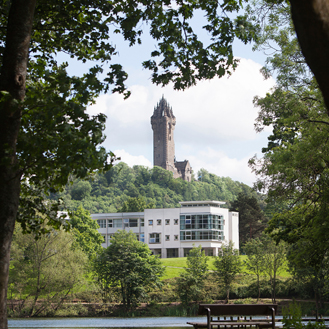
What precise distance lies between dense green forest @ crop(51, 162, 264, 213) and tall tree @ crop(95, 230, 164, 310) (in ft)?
315

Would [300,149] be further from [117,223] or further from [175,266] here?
[117,223]

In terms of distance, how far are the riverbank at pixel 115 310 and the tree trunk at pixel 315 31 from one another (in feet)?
122

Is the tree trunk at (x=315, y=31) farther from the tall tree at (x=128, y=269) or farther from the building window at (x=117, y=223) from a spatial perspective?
the building window at (x=117, y=223)

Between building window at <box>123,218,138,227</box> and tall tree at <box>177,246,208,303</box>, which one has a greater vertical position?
building window at <box>123,218,138,227</box>

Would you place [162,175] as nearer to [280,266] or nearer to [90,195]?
[90,195]

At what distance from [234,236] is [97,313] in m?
50.4

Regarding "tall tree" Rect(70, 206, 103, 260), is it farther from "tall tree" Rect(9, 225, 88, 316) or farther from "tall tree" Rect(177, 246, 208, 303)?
"tall tree" Rect(9, 225, 88, 316)

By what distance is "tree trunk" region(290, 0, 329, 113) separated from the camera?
13.1 ft

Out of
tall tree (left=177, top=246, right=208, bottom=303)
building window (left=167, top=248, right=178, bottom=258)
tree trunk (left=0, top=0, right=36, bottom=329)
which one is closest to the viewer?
tree trunk (left=0, top=0, right=36, bottom=329)

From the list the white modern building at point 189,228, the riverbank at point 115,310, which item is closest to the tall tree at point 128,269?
the riverbank at point 115,310

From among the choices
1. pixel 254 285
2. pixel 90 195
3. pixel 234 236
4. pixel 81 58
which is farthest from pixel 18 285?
pixel 90 195

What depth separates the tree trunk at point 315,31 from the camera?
4.00 meters

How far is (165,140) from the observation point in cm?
17662

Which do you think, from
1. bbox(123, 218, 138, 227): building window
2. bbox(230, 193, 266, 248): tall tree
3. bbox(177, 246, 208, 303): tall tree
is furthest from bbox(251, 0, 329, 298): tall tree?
bbox(123, 218, 138, 227): building window
